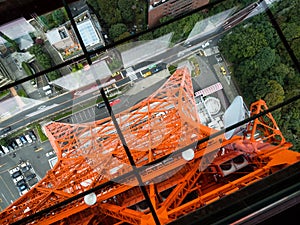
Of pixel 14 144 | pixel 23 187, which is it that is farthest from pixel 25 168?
pixel 14 144

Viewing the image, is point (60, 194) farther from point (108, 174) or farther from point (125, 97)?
point (125, 97)

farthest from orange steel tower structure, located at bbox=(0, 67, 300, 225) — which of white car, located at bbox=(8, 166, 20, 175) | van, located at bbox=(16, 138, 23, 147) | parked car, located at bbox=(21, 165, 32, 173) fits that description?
white car, located at bbox=(8, 166, 20, 175)

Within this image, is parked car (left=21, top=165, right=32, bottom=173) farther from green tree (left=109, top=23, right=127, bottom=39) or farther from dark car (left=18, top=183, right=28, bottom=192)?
green tree (left=109, top=23, right=127, bottom=39)

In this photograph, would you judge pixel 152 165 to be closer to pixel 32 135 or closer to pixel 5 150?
pixel 32 135

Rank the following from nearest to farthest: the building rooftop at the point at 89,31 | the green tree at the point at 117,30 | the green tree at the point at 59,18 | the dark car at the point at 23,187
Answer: the green tree at the point at 59,18 → the building rooftop at the point at 89,31 → the green tree at the point at 117,30 → the dark car at the point at 23,187

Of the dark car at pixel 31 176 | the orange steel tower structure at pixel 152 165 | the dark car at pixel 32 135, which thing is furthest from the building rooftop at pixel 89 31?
the dark car at pixel 31 176

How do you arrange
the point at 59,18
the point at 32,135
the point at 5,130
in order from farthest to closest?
the point at 5,130, the point at 32,135, the point at 59,18

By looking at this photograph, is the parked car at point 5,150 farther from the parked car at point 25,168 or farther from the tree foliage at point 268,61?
the tree foliage at point 268,61

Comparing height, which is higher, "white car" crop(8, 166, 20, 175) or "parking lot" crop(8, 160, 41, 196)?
"white car" crop(8, 166, 20, 175)
